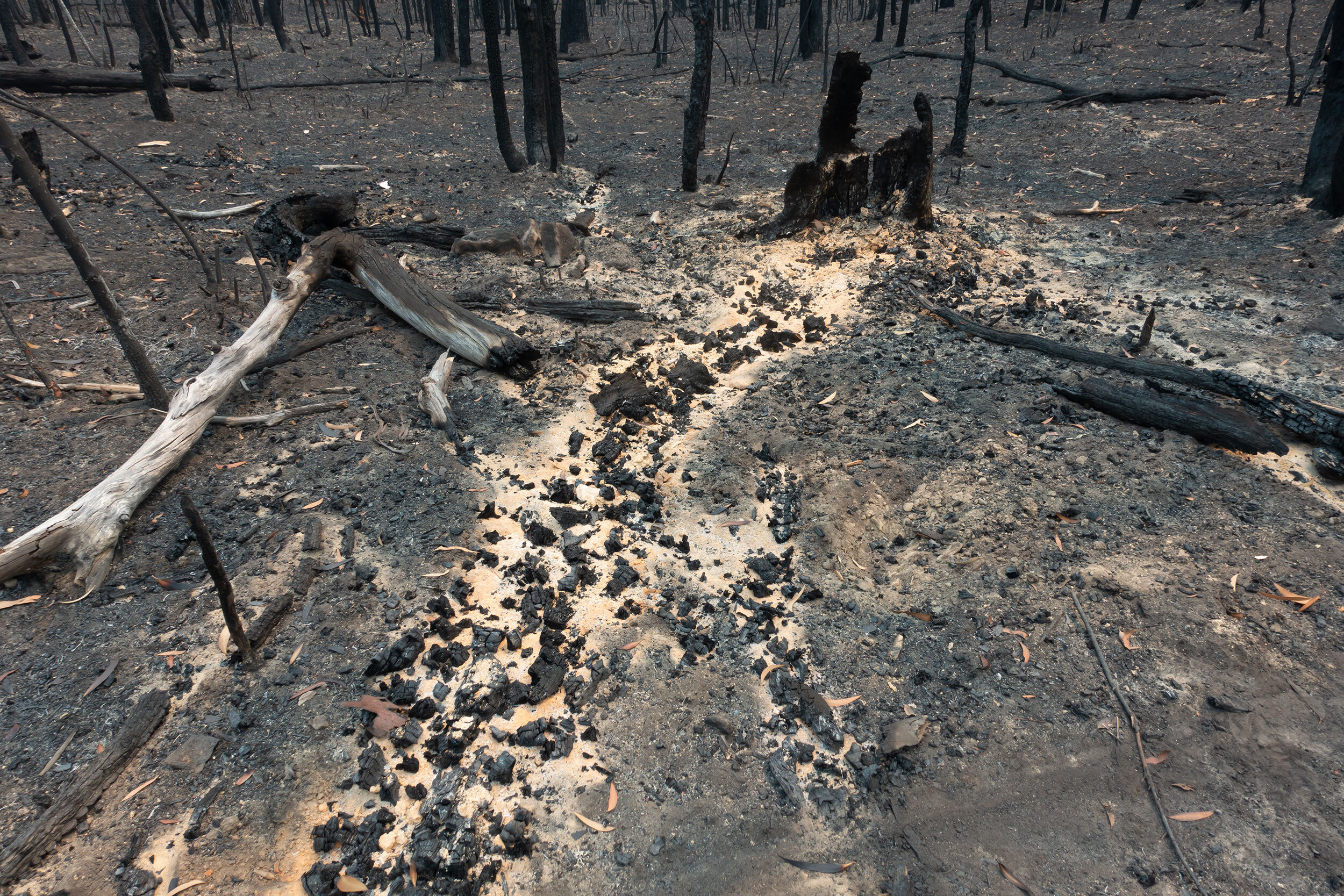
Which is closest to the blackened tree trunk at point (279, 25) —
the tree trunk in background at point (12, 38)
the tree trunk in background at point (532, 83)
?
the tree trunk in background at point (12, 38)

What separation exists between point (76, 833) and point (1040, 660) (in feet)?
14.9

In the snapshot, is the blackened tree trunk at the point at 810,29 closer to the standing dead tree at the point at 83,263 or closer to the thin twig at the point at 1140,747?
the standing dead tree at the point at 83,263

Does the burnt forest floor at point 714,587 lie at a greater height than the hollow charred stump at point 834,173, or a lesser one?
lesser

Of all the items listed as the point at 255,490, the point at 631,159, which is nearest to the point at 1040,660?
the point at 255,490

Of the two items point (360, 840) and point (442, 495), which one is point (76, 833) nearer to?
point (360, 840)

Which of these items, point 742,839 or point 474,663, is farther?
point 474,663

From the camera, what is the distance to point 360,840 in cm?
282

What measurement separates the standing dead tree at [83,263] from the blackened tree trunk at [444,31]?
1671 cm

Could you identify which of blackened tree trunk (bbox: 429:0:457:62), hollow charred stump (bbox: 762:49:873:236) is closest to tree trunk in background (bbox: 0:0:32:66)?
blackened tree trunk (bbox: 429:0:457:62)

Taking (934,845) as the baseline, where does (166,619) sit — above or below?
above

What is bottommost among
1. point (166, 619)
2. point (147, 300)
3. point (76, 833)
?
point (76, 833)

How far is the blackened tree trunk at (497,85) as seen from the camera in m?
9.67

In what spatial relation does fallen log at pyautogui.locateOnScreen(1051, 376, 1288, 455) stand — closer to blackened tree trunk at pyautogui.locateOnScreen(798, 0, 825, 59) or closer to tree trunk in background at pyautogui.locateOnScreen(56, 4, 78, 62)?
blackened tree trunk at pyautogui.locateOnScreen(798, 0, 825, 59)

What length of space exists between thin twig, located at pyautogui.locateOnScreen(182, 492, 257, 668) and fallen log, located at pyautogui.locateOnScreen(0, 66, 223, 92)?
516 inches
